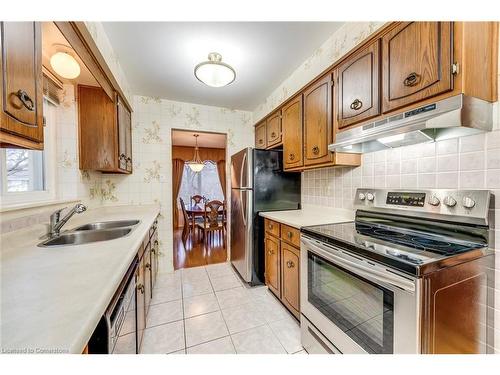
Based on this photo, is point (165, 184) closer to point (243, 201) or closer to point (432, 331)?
point (243, 201)

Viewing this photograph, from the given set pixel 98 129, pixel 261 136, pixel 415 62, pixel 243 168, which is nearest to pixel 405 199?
pixel 415 62

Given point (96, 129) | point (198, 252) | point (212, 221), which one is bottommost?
point (198, 252)

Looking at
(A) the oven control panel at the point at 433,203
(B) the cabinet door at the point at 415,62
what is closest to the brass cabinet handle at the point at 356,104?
(B) the cabinet door at the point at 415,62

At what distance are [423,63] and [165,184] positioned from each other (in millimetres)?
2809

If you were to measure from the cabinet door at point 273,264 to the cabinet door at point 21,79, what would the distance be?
1.82 m

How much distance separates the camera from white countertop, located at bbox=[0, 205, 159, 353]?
1.43 ft

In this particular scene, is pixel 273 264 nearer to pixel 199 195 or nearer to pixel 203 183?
pixel 199 195

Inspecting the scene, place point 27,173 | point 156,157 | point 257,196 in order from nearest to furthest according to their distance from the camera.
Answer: point 27,173 < point 257,196 < point 156,157

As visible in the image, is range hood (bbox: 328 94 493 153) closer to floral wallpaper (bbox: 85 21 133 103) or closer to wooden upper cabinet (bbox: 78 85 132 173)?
floral wallpaper (bbox: 85 21 133 103)

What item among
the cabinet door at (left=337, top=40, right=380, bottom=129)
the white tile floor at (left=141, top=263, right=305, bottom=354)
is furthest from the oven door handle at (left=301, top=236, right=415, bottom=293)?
the cabinet door at (left=337, top=40, right=380, bottom=129)

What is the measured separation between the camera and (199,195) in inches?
248

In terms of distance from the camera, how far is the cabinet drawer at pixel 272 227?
1985mm

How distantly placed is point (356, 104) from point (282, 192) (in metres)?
1.26
